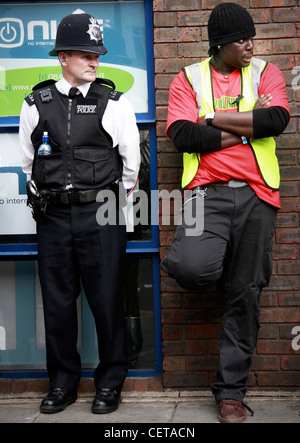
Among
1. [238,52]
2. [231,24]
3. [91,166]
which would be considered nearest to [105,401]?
[91,166]

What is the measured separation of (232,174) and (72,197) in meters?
0.97

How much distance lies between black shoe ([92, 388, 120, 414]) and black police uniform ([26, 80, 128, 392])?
1.7 inches

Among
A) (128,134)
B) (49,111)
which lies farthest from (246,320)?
(49,111)

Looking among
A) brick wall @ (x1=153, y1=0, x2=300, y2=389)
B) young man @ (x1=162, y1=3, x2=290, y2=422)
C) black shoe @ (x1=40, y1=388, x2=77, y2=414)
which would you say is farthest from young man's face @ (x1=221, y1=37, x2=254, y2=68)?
black shoe @ (x1=40, y1=388, x2=77, y2=414)

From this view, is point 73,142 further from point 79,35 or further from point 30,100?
point 79,35

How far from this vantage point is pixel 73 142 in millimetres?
4227

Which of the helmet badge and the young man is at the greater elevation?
the helmet badge

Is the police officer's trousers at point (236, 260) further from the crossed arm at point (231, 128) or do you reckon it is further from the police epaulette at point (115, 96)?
the police epaulette at point (115, 96)

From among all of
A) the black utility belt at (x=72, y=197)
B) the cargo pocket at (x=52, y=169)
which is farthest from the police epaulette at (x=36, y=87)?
the black utility belt at (x=72, y=197)

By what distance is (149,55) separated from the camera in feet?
15.6

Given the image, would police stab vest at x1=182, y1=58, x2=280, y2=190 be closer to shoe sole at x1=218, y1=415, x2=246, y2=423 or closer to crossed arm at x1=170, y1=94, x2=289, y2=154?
crossed arm at x1=170, y1=94, x2=289, y2=154

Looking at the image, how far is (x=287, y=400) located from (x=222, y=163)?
5.16 ft

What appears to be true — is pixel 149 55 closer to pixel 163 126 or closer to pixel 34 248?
pixel 163 126

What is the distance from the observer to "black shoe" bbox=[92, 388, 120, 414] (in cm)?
426
